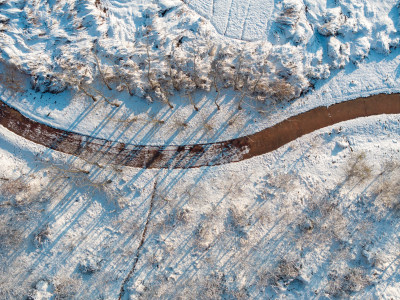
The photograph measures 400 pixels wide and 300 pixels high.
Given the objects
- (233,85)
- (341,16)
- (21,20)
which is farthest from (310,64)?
(21,20)

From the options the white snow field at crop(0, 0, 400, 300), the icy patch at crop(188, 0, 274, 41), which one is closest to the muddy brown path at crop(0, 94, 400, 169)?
the white snow field at crop(0, 0, 400, 300)

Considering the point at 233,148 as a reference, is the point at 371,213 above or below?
below

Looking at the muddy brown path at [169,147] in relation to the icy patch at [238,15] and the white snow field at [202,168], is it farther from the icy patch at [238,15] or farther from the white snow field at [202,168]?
the icy patch at [238,15]

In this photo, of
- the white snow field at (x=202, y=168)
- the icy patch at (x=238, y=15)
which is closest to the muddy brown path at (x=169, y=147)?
the white snow field at (x=202, y=168)

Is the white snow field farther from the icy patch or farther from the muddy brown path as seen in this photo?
the muddy brown path

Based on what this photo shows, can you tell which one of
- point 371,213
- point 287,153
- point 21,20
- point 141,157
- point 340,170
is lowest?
point 371,213

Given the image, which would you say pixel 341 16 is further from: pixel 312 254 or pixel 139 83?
pixel 312 254
